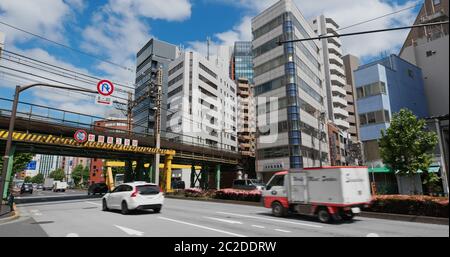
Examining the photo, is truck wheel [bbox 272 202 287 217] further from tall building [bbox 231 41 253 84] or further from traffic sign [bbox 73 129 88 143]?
tall building [bbox 231 41 253 84]

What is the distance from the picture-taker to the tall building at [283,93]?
160 feet

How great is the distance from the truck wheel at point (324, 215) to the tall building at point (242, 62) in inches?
5343

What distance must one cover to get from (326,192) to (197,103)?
236 feet

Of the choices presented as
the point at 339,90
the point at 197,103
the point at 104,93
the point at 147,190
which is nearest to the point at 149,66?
the point at 197,103

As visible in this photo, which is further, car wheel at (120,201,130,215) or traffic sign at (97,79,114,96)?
car wheel at (120,201,130,215)

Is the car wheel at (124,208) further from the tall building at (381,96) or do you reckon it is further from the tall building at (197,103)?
the tall building at (197,103)

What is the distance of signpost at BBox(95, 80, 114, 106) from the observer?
1402cm

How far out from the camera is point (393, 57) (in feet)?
116

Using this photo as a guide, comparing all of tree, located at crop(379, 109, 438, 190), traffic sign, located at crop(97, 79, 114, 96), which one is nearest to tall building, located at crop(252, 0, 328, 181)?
tree, located at crop(379, 109, 438, 190)

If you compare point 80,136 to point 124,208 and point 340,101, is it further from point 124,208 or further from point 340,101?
point 340,101

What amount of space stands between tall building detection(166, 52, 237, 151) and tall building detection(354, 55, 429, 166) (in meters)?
44.7

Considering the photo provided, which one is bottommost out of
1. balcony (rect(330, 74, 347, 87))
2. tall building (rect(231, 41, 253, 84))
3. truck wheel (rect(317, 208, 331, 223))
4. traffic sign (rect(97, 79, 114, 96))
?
truck wheel (rect(317, 208, 331, 223))

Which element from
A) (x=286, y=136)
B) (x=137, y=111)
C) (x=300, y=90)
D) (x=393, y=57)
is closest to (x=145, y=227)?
(x=393, y=57)

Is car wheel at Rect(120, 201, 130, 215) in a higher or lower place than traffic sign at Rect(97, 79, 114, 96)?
lower
